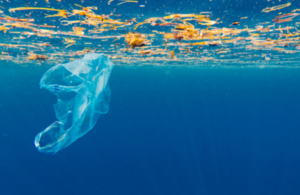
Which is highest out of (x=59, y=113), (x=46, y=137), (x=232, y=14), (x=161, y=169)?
(x=232, y=14)

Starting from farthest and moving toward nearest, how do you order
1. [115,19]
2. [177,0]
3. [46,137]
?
[115,19]
[46,137]
[177,0]

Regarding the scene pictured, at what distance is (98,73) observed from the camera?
5.00m

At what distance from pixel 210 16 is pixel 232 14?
552 mm

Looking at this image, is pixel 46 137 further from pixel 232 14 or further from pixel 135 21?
pixel 232 14

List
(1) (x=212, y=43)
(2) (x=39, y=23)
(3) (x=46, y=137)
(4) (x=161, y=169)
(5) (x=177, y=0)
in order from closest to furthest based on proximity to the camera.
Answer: (5) (x=177, y=0) → (3) (x=46, y=137) → (2) (x=39, y=23) → (1) (x=212, y=43) → (4) (x=161, y=169)

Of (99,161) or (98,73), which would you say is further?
(99,161)

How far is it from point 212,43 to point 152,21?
3.91 m

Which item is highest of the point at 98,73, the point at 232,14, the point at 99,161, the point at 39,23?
the point at 39,23

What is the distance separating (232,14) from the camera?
4.91 meters

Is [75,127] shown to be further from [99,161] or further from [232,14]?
[99,161]

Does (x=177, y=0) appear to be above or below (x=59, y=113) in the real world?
above

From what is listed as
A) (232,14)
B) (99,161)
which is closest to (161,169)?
(99,161)

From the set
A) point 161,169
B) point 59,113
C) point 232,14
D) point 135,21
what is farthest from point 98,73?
point 161,169

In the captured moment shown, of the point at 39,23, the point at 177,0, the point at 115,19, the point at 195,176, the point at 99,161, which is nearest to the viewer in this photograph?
the point at 177,0
